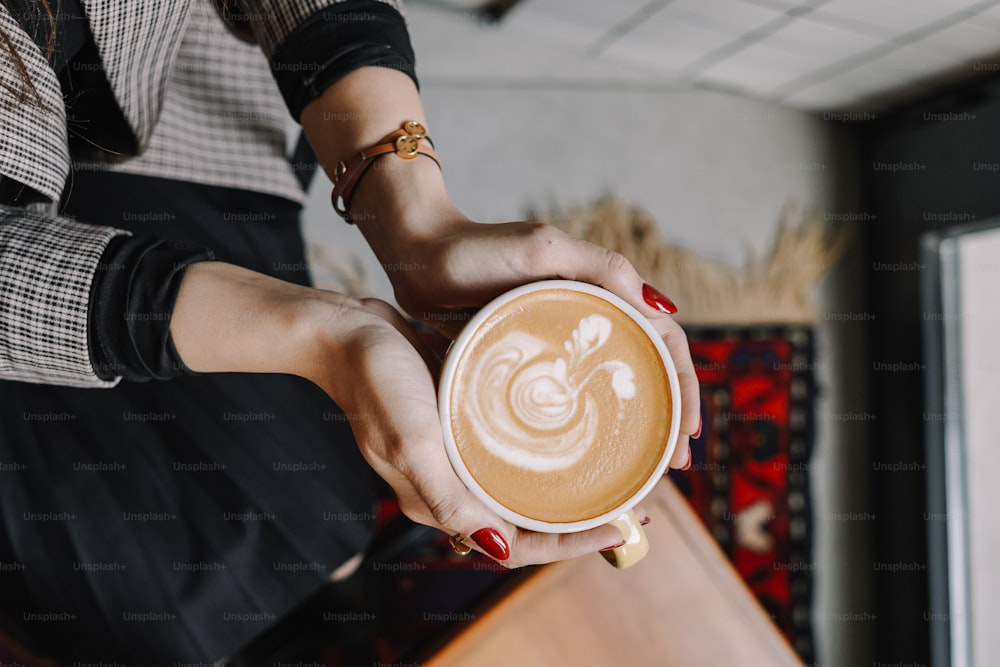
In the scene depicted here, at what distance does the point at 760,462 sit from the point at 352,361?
4.89 ft

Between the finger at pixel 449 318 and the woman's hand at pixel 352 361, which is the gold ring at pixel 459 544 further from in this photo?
the finger at pixel 449 318

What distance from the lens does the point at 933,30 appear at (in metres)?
1.50

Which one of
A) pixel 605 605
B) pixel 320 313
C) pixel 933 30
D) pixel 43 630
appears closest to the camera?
pixel 320 313

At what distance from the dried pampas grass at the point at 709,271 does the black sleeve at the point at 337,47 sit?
1114 millimetres

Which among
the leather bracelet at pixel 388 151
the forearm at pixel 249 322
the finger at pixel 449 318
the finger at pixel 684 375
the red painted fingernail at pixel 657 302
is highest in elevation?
the leather bracelet at pixel 388 151

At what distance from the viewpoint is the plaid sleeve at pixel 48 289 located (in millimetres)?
580

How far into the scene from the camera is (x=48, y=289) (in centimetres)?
58

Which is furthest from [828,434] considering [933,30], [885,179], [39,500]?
[39,500]

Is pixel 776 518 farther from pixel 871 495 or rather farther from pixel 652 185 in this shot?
pixel 652 185

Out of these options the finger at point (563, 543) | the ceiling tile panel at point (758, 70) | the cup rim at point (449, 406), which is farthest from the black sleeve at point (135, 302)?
the ceiling tile panel at point (758, 70)

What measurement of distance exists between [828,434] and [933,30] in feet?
3.44

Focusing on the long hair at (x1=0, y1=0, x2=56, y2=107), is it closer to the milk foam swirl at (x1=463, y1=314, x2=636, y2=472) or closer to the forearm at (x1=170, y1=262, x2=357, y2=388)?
the forearm at (x1=170, y1=262, x2=357, y2=388)

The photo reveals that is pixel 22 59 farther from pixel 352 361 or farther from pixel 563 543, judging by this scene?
pixel 563 543

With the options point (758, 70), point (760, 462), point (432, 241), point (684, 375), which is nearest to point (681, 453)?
point (684, 375)
